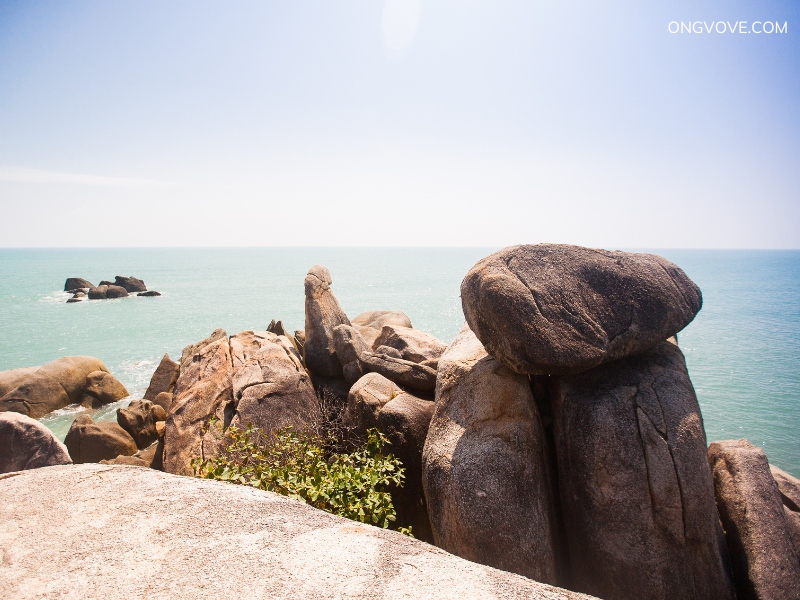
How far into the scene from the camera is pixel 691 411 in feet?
19.8

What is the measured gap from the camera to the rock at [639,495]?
5504mm

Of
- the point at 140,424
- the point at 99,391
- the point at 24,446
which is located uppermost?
the point at 24,446

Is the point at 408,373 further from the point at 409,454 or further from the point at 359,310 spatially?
the point at 359,310

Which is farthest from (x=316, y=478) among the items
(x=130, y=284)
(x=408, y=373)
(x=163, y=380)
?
(x=130, y=284)

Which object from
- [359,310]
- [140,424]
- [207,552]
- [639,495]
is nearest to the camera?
[207,552]

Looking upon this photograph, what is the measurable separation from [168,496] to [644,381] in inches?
229

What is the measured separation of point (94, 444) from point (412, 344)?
9543 mm

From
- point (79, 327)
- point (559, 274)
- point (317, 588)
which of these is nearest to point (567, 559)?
point (559, 274)

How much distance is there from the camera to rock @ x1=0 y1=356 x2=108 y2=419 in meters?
18.1

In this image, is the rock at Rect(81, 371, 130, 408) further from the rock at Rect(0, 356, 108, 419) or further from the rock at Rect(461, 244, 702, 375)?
the rock at Rect(461, 244, 702, 375)

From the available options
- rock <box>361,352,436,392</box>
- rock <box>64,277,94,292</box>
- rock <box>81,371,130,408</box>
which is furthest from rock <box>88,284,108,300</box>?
rock <box>361,352,436,392</box>

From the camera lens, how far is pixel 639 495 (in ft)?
18.4

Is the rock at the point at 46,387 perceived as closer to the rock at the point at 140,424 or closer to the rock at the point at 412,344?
the rock at the point at 140,424

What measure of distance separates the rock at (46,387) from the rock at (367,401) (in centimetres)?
1612
